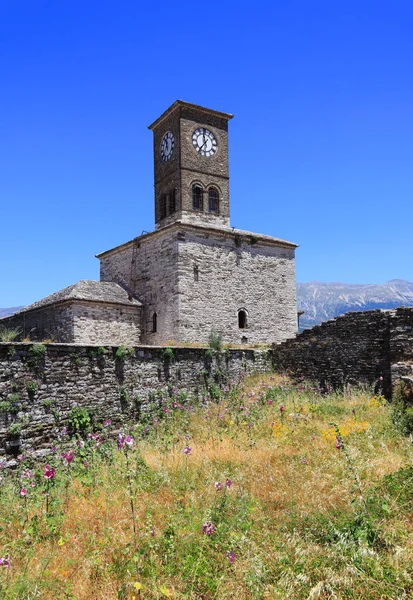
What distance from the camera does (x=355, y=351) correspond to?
603 inches

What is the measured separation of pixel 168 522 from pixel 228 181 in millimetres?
23058

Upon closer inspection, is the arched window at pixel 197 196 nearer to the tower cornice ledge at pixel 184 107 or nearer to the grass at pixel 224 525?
the tower cornice ledge at pixel 184 107

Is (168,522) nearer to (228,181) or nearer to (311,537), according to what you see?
(311,537)

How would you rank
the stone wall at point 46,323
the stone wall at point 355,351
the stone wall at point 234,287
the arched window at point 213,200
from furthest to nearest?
the arched window at point 213,200 < the stone wall at point 234,287 < the stone wall at point 46,323 < the stone wall at point 355,351

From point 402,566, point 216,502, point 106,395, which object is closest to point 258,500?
point 216,502

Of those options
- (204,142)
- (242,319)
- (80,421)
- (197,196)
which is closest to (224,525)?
(80,421)

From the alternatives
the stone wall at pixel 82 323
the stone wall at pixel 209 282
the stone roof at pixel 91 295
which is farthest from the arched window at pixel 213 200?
the stone wall at pixel 82 323

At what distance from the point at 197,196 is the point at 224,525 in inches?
856

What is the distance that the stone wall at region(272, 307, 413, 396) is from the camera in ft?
45.4

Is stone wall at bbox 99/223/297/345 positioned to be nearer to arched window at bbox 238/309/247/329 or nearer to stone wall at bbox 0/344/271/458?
arched window at bbox 238/309/247/329

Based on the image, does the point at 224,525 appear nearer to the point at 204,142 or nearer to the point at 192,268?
the point at 192,268

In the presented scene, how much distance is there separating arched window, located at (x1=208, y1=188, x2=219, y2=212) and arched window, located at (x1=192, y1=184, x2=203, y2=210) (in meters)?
0.59

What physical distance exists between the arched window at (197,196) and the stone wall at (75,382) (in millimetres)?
12592

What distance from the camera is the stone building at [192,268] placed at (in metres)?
21.2
